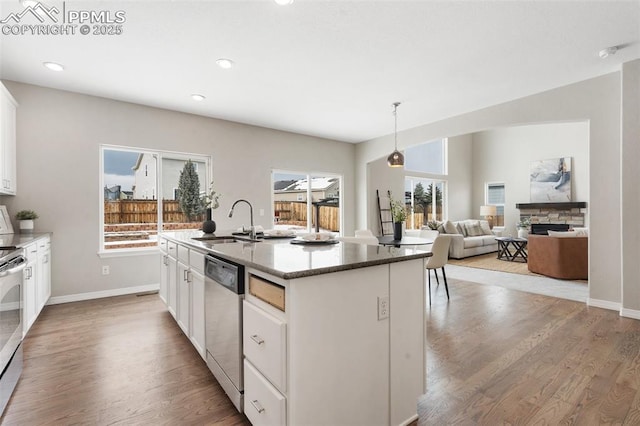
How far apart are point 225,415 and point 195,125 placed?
14.0 feet

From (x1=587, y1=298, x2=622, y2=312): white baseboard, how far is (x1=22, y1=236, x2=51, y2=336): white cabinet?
18.6ft

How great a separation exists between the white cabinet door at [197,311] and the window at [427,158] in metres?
6.84

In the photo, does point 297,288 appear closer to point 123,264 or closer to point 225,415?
point 225,415

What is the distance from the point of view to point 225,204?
16.8 feet

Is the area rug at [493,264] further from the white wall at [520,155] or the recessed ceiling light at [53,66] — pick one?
the recessed ceiling light at [53,66]

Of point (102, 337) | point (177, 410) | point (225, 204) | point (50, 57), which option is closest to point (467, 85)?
point (225, 204)

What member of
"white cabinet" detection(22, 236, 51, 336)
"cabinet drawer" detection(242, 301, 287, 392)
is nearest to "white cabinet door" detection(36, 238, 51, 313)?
"white cabinet" detection(22, 236, 51, 336)

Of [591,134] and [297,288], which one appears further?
[591,134]

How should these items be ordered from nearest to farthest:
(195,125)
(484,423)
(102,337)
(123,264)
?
(484,423), (102,337), (123,264), (195,125)

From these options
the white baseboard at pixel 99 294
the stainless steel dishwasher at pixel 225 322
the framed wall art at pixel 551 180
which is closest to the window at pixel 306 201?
the white baseboard at pixel 99 294

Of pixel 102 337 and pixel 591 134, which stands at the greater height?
pixel 591 134

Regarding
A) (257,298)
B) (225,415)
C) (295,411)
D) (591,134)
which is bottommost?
(225,415)

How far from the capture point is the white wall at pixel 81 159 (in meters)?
3.70

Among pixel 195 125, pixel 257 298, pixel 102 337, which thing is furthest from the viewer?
pixel 195 125
